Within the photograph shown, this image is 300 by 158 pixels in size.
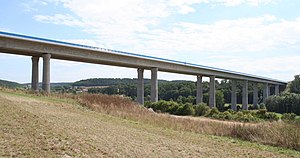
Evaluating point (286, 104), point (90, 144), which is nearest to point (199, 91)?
point (286, 104)

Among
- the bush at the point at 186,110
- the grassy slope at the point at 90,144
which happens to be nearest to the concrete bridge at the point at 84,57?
the bush at the point at 186,110

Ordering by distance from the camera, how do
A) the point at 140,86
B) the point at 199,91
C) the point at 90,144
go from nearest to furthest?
the point at 90,144, the point at 140,86, the point at 199,91

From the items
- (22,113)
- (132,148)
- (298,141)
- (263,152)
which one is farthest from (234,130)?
(22,113)

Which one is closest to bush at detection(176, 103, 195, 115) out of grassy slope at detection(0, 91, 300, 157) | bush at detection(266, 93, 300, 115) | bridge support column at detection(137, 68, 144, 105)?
bridge support column at detection(137, 68, 144, 105)

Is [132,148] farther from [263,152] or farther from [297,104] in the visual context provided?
[297,104]

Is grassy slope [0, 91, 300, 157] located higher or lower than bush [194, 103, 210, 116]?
higher

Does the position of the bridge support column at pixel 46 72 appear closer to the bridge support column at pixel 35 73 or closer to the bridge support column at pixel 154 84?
the bridge support column at pixel 35 73

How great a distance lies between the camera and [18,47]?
4259 cm

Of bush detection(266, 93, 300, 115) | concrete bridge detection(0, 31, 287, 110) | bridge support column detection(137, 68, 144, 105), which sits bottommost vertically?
bush detection(266, 93, 300, 115)

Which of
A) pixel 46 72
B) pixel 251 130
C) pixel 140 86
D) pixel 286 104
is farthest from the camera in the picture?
pixel 286 104

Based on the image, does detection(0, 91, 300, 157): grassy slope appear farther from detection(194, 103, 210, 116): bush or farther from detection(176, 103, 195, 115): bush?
detection(194, 103, 210, 116): bush

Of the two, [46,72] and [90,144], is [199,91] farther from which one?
[90,144]

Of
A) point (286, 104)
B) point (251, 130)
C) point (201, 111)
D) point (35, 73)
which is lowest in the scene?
point (286, 104)

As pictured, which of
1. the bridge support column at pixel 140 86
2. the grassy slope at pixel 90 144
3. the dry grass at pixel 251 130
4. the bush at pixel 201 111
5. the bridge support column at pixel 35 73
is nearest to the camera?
the grassy slope at pixel 90 144
